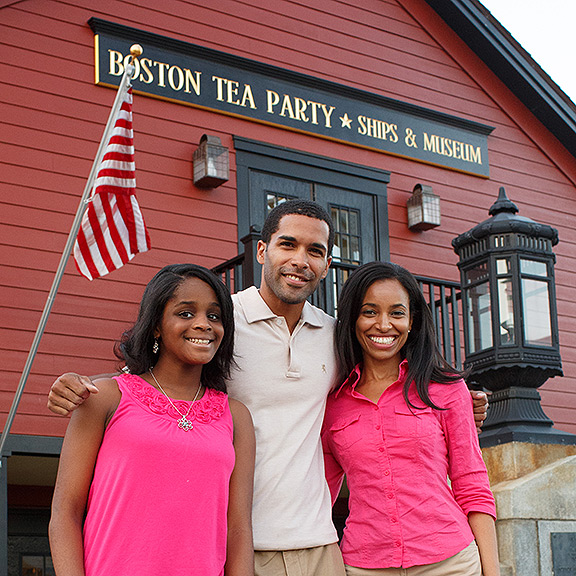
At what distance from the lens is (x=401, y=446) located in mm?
2965

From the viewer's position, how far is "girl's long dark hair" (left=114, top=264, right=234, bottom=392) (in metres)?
2.76

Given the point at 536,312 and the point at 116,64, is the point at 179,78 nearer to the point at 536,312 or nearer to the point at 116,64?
the point at 116,64

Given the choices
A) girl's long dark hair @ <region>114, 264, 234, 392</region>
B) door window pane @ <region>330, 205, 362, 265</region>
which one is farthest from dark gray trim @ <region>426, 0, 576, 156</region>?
girl's long dark hair @ <region>114, 264, 234, 392</region>

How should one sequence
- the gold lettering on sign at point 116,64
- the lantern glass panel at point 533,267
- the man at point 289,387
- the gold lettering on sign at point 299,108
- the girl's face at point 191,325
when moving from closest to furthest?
1. the girl's face at point 191,325
2. the man at point 289,387
3. the lantern glass panel at point 533,267
4. the gold lettering on sign at point 116,64
5. the gold lettering on sign at point 299,108

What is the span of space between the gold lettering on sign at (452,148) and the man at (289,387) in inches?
252

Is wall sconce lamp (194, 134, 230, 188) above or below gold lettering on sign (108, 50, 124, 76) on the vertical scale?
below

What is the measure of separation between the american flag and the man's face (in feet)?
9.35

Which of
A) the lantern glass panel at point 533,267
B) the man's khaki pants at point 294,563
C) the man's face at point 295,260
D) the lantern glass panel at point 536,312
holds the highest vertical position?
the lantern glass panel at point 533,267

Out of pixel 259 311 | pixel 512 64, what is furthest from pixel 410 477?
pixel 512 64

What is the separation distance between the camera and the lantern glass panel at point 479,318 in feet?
21.5

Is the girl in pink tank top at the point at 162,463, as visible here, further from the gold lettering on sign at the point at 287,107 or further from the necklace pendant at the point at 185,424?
the gold lettering on sign at the point at 287,107

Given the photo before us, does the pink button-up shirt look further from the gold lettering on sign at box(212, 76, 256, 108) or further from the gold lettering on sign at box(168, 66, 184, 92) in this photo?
the gold lettering on sign at box(212, 76, 256, 108)

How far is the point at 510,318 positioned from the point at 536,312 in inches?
9.0

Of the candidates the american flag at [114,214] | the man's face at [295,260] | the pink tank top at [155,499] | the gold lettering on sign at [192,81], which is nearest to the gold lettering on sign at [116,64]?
the gold lettering on sign at [192,81]
